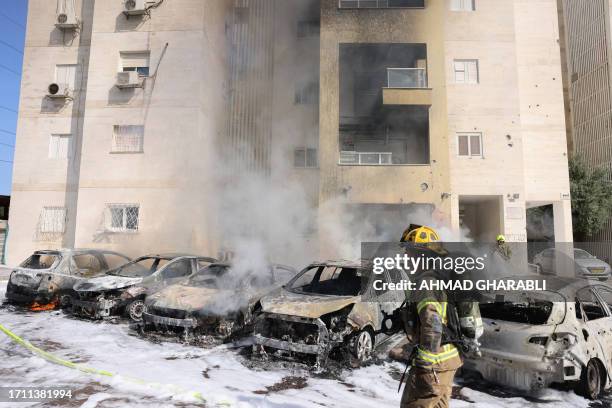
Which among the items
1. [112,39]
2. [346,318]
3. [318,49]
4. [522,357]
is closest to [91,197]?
[112,39]

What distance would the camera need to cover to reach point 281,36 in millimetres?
14445

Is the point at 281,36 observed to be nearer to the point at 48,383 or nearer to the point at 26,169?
the point at 26,169

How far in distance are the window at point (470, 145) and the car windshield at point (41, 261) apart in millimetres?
12633

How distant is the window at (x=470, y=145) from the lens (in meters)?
14.4

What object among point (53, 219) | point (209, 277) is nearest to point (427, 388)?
point (209, 277)

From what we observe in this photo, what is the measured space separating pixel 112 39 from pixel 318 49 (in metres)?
7.45

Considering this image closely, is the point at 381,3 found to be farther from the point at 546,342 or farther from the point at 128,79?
the point at 546,342

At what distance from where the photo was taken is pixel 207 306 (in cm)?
592

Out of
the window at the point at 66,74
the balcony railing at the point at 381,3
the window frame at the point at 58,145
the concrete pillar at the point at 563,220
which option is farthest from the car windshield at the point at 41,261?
the concrete pillar at the point at 563,220

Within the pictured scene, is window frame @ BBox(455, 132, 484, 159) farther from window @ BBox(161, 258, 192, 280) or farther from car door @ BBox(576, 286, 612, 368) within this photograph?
window @ BBox(161, 258, 192, 280)

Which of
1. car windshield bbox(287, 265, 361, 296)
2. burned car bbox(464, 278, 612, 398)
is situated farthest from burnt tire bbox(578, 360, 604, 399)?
car windshield bbox(287, 265, 361, 296)

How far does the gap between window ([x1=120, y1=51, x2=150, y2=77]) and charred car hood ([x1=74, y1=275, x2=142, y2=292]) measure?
9568 millimetres

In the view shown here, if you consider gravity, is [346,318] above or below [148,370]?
above

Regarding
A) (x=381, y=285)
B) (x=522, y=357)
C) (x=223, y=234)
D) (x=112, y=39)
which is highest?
(x=112, y=39)
